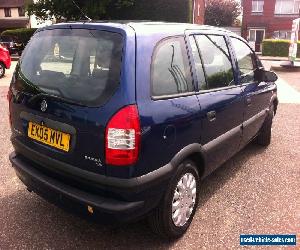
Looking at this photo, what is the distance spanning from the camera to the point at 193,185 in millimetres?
3232

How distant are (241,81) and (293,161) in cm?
168

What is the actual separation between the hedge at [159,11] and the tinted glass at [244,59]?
2332 cm

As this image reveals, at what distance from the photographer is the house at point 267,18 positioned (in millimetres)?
36062

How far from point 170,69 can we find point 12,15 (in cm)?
4771

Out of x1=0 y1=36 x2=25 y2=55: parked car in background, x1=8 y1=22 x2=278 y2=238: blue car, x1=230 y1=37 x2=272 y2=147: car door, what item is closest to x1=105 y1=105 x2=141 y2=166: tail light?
x1=8 y1=22 x2=278 y2=238: blue car

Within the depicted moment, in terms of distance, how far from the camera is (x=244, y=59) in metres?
4.29

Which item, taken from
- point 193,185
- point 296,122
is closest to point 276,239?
point 193,185

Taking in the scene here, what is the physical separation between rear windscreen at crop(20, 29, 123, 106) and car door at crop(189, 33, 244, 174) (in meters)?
0.90

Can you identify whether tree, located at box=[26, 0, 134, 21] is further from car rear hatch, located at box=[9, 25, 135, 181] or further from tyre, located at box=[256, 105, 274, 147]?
car rear hatch, located at box=[9, 25, 135, 181]

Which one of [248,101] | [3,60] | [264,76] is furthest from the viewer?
[3,60]

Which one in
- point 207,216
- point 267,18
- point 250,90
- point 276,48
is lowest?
point 207,216

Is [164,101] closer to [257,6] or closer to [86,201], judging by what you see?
[86,201]

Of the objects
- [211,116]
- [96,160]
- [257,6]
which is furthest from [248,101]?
[257,6]

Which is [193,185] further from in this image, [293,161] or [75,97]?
[293,161]
